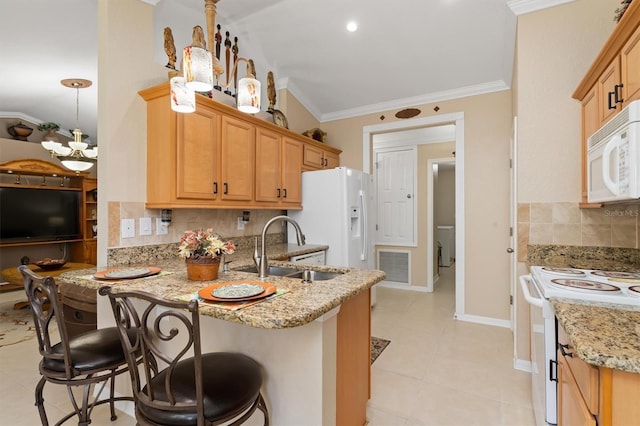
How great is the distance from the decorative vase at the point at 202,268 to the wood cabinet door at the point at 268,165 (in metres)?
1.44

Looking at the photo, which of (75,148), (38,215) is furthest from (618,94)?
(38,215)

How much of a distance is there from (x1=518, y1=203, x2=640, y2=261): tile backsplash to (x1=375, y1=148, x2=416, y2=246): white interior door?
2705 millimetres

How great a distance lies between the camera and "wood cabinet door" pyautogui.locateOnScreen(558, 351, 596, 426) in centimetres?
89

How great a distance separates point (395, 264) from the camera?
205 inches

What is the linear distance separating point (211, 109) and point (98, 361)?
1834 millimetres

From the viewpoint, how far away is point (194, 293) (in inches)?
51.9

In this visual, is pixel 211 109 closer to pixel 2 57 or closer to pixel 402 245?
pixel 2 57

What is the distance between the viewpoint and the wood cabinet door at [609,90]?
5.12 ft

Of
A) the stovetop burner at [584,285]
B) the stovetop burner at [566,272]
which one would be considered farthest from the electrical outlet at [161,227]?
the stovetop burner at [566,272]

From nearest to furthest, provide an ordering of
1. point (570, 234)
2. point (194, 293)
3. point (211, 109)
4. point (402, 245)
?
point (194, 293)
point (570, 234)
point (211, 109)
point (402, 245)

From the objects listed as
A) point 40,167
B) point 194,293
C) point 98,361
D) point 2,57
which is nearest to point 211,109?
point 194,293

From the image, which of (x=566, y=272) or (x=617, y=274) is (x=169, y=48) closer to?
(x=566, y=272)

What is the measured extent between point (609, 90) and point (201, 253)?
2.34m

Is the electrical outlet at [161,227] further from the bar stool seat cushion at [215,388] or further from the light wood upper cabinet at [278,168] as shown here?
the bar stool seat cushion at [215,388]
